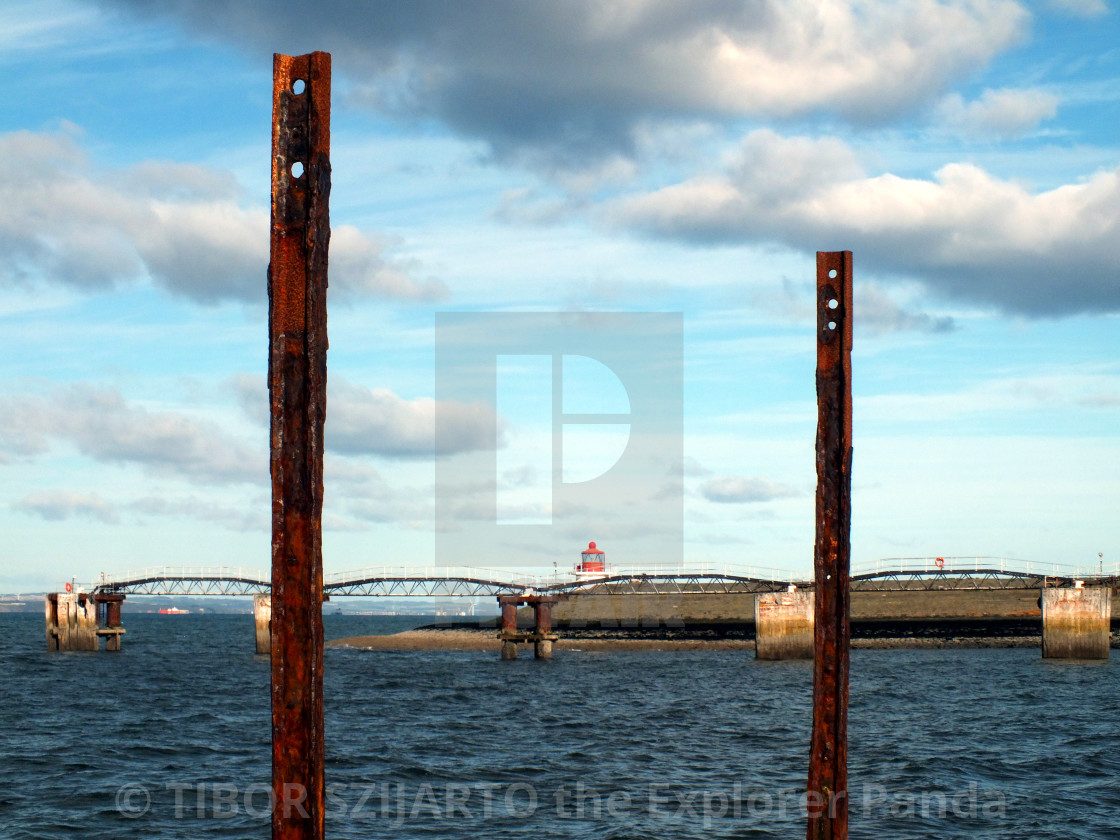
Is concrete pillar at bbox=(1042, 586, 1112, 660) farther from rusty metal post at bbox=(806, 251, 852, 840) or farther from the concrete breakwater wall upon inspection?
rusty metal post at bbox=(806, 251, 852, 840)

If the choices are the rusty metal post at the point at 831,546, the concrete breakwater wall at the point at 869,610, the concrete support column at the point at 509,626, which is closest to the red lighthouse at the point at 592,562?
the concrete breakwater wall at the point at 869,610

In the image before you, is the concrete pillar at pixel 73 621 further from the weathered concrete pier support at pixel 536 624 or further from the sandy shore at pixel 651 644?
the weathered concrete pier support at pixel 536 624

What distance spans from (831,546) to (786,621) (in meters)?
55.2

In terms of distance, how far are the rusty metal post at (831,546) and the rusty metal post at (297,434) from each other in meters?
5.77

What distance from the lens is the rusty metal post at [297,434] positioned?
28.8 ft

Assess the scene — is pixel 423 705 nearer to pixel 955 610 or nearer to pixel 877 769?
pixel 877 769

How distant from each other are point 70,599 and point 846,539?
80674 mm

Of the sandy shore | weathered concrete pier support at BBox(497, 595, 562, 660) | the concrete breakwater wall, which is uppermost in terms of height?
weathered concrete pier support at BBox(497, 595, 562, 660)

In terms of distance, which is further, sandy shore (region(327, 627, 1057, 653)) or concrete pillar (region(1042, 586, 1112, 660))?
sandy shore (region(327, 627, 1057, 653))

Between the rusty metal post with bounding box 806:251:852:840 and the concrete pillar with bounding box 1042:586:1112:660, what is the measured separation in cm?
5637

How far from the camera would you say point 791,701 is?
45.1m

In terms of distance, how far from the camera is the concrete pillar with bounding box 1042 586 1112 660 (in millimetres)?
62469

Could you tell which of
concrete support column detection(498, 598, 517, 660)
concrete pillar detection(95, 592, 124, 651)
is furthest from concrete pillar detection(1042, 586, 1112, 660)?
concrete pillar detection(95, 592, 124, 651)

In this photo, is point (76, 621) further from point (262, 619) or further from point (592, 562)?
point (592, 562)
